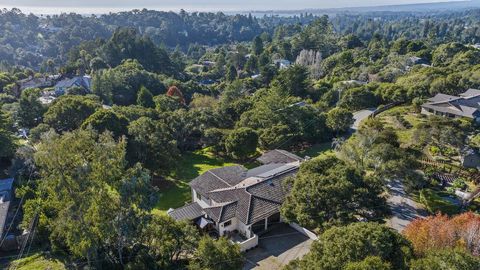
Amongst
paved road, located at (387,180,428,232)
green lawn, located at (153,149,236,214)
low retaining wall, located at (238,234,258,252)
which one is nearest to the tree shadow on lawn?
green lawn, located at (153,149,236,214)

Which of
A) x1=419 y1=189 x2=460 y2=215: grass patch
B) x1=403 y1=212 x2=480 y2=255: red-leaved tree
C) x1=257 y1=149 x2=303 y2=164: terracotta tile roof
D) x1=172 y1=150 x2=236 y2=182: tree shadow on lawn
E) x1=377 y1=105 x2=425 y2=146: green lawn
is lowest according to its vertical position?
x1=172 y1=150 x2=236 y2=182: tree shadow on lawn

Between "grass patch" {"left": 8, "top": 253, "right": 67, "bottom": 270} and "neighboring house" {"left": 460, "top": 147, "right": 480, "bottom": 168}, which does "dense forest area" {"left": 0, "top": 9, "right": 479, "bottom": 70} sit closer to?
"grass patch" {"left": 8, "top": 253, "right": 67, "bottom": 270}

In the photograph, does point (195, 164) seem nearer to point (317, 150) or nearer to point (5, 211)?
point (317, 150)

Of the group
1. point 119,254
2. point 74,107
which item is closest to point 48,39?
point 74,107

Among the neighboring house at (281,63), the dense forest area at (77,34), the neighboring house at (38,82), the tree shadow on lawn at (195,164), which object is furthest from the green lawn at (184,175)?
the dense forest area at (77,34)

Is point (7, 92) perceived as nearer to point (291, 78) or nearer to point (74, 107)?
point (74, 107)

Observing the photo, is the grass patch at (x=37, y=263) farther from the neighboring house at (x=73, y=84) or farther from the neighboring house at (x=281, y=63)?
the neighboring house at (x=281, y=63)
